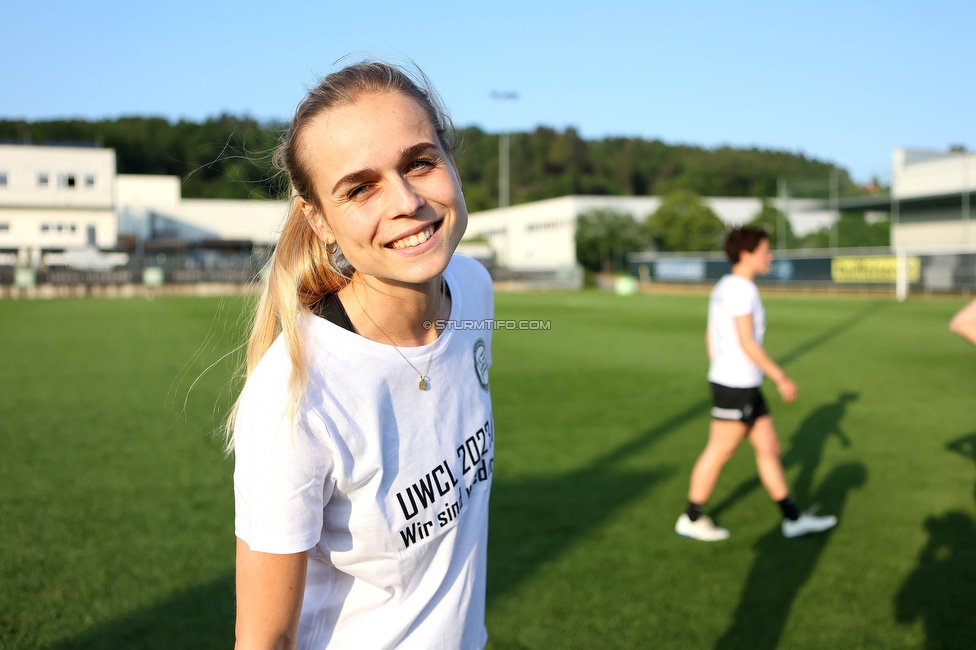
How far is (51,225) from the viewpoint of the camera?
202 ft

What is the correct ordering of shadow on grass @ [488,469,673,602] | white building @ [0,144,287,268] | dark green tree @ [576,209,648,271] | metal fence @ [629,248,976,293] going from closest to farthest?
1. shadow on grass @ [488,469,673,602]
2. metal fence @ [629,248,976,293]
3. dark green tree @ [576,209,648,271]
4. white building @ [0,144,287,268]

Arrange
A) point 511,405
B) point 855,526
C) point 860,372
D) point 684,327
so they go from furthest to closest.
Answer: point 684,327, point 860,372, point 511,405, point 855,526

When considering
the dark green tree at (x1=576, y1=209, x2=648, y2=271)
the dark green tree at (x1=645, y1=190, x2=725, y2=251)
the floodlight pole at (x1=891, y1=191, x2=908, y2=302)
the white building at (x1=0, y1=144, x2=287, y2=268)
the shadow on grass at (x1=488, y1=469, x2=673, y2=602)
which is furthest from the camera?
the dark green tree at (x1=645, y1=190, x2=725, y2=251)

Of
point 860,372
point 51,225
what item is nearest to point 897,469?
point 860,372

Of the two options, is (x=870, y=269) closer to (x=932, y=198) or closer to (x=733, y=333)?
(x=932, y=198)

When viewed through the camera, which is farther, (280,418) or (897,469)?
(897,469)

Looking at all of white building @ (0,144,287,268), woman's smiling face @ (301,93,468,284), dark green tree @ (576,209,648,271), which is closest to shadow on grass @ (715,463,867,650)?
woman's smiling face @ (301,93,468,284)

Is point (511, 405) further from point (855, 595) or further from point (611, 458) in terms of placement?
point (855, 595)

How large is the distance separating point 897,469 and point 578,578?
3.85 metres

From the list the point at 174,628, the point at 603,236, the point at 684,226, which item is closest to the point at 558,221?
the point at 603,236

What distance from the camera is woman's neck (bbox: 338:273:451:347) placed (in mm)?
1573

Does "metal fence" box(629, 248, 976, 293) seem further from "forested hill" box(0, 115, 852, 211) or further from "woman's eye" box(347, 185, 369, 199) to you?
→ "forested hill" box(0, 115, 852, 211)

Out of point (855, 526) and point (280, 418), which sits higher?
point (280, 418)

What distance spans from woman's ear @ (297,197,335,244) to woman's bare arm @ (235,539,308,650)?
0.66m
